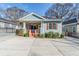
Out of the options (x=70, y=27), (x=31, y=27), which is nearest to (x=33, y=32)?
(x=31, y=27)

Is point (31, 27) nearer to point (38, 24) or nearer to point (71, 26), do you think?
point (38, 24)

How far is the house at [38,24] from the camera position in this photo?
17.1m

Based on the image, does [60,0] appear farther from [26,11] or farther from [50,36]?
[26,11]

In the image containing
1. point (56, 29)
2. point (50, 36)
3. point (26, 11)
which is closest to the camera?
point (50, 36)

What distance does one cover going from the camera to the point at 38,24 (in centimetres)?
1959

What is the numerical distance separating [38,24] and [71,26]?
3803 millimetres

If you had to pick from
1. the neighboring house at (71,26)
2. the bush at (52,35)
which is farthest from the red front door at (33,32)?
the neighboring house at (71,26)

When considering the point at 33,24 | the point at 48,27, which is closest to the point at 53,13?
the point at 33,24

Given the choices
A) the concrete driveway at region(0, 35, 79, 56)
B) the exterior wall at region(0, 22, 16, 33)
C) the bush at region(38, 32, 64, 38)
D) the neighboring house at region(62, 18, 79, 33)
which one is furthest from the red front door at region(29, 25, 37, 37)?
the concrete driveway at region(0, 35, 79, 56)

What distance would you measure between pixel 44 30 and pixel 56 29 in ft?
3.91

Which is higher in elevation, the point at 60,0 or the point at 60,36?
the point at 60,0

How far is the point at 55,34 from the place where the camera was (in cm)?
1586

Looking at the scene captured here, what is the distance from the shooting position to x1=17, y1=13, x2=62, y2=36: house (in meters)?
17.1

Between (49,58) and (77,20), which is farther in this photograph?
(77,20)
